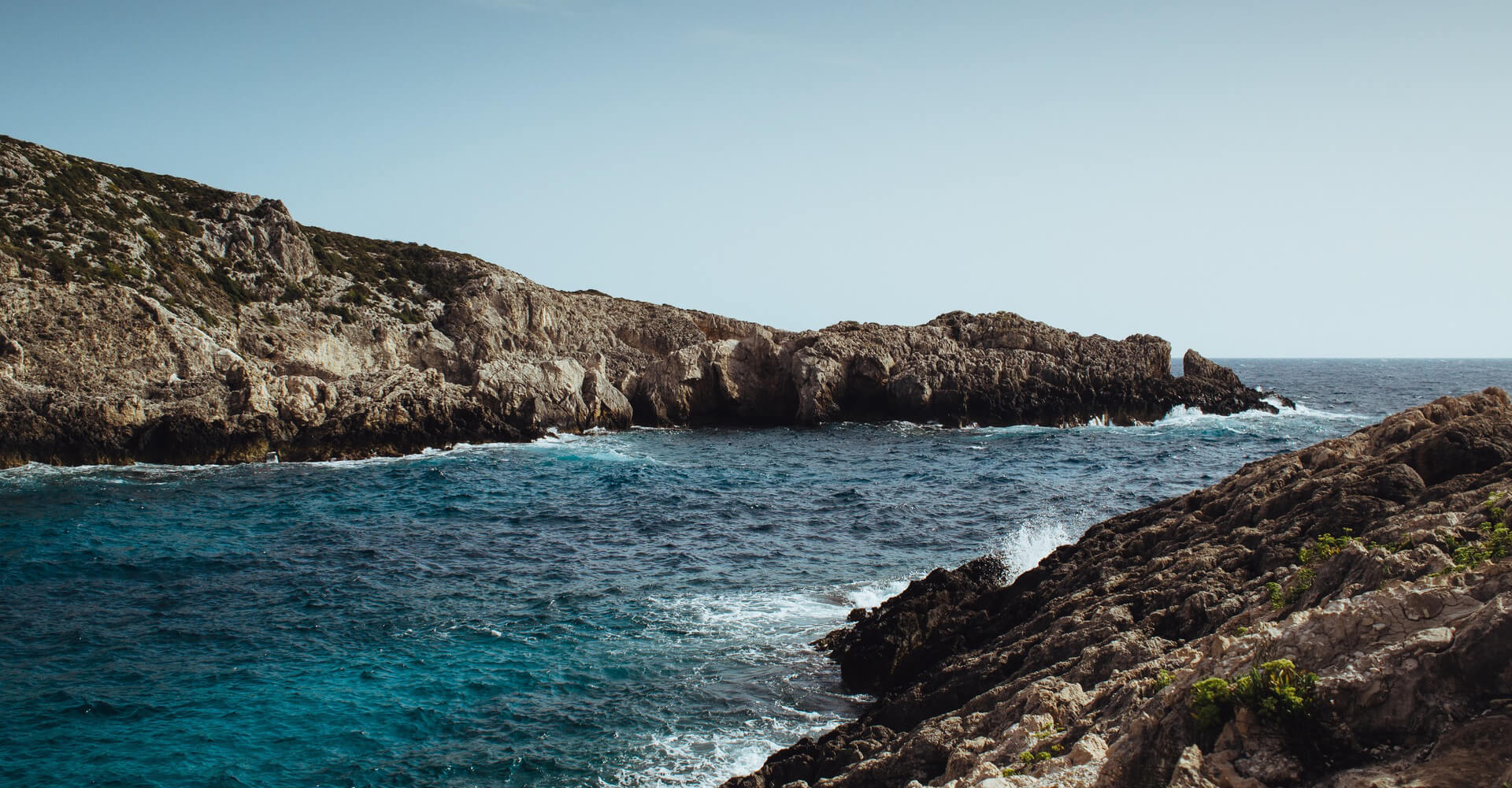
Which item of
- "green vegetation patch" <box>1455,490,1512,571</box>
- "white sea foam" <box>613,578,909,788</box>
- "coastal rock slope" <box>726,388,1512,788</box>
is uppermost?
"green vegetation patch" <box>1455,490,1512,571</box>

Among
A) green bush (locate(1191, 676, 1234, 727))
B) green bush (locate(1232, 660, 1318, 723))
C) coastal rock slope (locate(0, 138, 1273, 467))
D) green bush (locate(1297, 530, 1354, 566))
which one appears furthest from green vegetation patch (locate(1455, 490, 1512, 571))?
coastal rock slope (locate(0, 138, 1273, 467))

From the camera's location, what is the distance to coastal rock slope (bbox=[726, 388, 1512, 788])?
6266 millimetres

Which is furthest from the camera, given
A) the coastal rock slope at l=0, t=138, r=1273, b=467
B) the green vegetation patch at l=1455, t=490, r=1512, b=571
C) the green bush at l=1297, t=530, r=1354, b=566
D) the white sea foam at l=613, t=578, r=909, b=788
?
the coastal rock slope at l=0, t=138, r=1273, b=467

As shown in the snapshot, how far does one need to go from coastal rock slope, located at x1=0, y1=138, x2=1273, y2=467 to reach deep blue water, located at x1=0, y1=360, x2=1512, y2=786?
3660 millimetres

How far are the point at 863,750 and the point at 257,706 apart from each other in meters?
11.4

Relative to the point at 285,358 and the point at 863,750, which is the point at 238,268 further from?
the point at 863,750

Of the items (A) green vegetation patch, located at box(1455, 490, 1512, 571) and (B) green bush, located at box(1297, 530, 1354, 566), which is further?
(B) green bush, located at box(1297, 530, 1354, 566)

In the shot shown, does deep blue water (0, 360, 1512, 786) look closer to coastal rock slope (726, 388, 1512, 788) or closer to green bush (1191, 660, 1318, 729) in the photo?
coastal rock slope (726, 388, 1512, 788)

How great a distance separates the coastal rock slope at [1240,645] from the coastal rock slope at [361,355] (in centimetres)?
3729

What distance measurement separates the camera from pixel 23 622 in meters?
20.2

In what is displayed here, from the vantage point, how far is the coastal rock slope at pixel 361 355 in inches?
1718

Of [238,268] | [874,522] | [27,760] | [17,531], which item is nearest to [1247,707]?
[27,760]

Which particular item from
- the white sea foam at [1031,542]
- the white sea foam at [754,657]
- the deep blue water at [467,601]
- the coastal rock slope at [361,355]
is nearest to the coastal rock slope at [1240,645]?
the white sea foam at [754,657]

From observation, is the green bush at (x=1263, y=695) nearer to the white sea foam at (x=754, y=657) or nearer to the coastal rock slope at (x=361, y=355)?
the white sea foam at (x=754, y=657)
